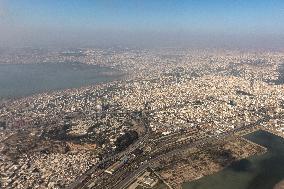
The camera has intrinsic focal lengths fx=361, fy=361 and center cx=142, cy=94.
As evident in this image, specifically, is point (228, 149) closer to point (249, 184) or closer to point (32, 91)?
point (249, 184)

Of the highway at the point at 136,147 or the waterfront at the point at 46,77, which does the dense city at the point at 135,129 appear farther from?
the waterfront at the point at 46,77

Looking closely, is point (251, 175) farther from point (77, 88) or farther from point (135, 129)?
point (77, 88)

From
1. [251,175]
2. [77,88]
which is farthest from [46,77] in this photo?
[251,175]

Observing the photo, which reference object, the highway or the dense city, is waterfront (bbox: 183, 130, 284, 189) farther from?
the highway

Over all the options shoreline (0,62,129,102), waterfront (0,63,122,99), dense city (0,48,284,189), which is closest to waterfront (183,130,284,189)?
dense city (0,48,284,189)

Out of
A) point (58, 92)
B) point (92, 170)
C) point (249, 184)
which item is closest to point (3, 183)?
point (92, 170)

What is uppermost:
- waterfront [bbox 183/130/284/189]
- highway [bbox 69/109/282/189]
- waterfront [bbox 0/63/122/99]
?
highway [bbox 69/109/282/189]

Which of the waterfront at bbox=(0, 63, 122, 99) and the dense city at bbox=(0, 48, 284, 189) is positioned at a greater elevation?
the dense city at bbox=(0, 48, 284, 189)
